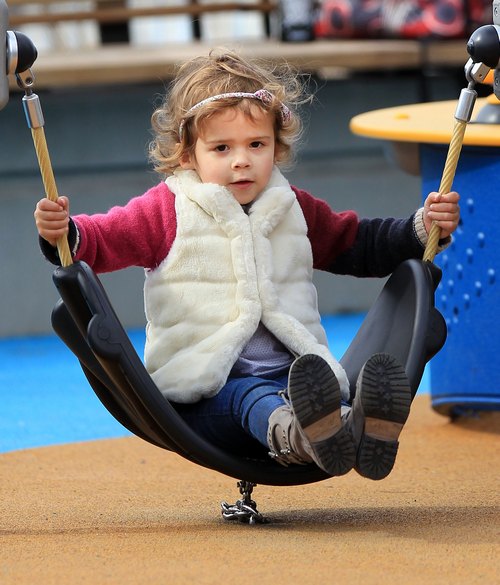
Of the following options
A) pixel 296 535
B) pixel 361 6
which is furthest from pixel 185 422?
pixel 361 6

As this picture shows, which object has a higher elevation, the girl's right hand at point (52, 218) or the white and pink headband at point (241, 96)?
the white and pink headband at point (241, 96)

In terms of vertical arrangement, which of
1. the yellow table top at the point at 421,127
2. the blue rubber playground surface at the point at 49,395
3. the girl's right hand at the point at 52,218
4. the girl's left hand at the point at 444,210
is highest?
the girl's right hand at the point at 52,218

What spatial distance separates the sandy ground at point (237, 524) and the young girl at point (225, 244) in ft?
0.92

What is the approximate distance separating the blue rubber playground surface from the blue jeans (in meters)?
1.87

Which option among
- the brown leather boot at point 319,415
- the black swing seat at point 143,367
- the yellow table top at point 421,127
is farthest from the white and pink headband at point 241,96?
the yellow table top at point 421,127

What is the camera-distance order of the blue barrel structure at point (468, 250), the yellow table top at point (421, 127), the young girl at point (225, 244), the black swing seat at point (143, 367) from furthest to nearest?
1. the blue barrel structure at point (468, 250)
2. the yellow table top at point (421, 127)
3. the young girl at point (225, 244)
4. the black swing seat at point (143, 367)

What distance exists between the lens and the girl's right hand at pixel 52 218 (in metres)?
2.96

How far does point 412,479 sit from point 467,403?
802mm

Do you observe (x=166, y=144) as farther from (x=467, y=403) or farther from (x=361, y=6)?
(x=361, y=6)

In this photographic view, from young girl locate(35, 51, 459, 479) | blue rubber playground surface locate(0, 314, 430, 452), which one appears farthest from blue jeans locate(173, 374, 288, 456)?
blue rubber playground surface locate(0, 314, 430, 452)

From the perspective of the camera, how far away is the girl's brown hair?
10.5 feet

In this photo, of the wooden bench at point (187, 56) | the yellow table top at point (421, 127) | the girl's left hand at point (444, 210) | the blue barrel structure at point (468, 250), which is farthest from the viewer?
the wooden bench at point (187, 56)

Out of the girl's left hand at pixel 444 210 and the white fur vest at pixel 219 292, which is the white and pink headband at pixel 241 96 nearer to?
the white fur vest at pixel 219 292

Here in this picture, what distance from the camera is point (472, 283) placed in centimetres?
454
